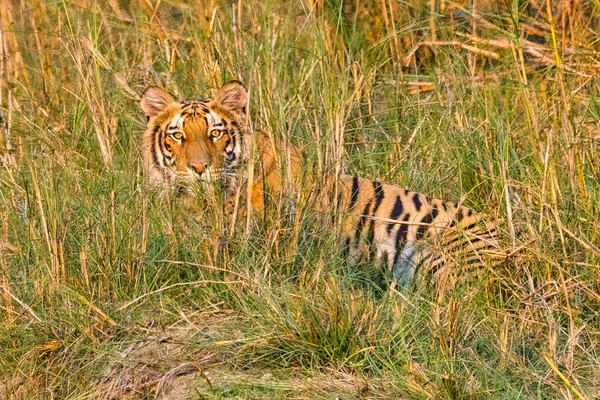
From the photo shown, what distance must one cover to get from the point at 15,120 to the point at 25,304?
1.88 meters

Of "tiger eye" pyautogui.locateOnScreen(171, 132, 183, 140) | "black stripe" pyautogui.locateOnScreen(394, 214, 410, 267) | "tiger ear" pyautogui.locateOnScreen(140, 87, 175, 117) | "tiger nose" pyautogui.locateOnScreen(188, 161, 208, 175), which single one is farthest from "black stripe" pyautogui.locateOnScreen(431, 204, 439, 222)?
"tiger ear" pyautogui.locateOnScreen(140, 87, 175, 117)

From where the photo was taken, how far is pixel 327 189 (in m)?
4.09

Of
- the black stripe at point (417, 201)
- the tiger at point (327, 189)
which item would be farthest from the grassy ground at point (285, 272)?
the black stripe at point (417, 201)

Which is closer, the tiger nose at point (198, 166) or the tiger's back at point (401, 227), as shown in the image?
the tiger's back at point (401, 227)

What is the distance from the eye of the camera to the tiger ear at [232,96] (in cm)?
476

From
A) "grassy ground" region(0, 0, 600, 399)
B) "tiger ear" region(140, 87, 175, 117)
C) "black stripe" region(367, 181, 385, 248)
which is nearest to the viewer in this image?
"grassy ground" region(0, 0, 600, 399)

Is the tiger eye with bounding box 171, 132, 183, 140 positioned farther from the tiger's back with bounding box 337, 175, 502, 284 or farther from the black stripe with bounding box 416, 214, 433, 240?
the black stripe with bounding box 416, 214, 433, 240

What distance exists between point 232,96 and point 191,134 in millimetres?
280

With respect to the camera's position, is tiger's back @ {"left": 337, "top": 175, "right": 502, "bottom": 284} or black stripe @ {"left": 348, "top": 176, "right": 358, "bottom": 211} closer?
tiger's back @ {"left": 337, "top": 175, "right": 502, "bottom": 284}

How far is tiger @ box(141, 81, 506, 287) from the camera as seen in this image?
4.11 m

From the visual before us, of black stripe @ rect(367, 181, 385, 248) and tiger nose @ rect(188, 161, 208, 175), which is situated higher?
tiger nose @ rect(188, 161, 208, 175)

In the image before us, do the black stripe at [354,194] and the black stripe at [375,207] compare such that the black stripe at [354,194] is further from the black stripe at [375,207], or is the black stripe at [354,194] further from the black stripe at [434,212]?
the black stripe at [434,212]

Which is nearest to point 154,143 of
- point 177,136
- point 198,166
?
point 177,136

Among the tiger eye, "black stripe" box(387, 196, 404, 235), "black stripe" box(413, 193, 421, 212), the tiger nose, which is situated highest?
the tiger eye
